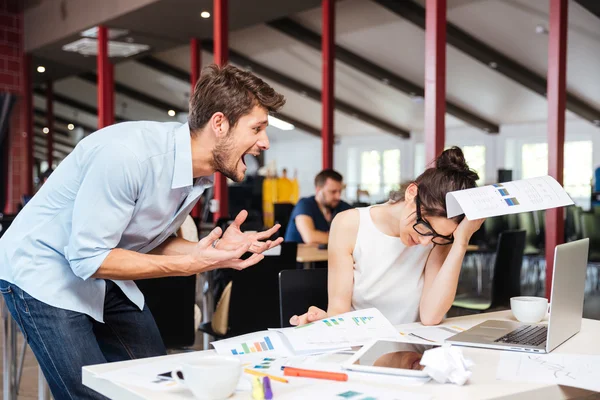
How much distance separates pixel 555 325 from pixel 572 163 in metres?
12.7

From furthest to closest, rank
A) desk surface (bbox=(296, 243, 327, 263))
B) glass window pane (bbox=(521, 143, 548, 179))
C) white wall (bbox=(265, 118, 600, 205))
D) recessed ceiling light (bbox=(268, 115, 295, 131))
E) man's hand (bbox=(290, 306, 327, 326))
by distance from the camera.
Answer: recessed ceiling light (bbox=(268, 115, 295, 131)) < glass window pane (bbox=(521, 143, 548, 179)) < white wall (bbox=(265, 118, 600, 205)) < desk surface (bbox=(296, 243, 327, 263)) < man's hand (bbox=(290, 306, 327, 326))

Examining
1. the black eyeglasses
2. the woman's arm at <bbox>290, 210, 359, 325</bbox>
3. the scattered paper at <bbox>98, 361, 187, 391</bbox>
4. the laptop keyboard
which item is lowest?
the laptop keyboard

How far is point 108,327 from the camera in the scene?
80.5 inches

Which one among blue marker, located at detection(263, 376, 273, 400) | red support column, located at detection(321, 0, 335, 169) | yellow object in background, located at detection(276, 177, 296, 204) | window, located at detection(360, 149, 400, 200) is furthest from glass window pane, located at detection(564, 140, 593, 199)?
blue marker, located at detection(263, 376, 273, 400)

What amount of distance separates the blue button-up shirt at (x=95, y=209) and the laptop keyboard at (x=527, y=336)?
935mm

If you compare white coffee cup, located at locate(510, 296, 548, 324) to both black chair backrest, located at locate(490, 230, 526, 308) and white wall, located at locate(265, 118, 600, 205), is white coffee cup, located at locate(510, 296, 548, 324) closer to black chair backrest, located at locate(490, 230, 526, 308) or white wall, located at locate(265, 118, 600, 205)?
black chair backrest, located at locate(490, 230, 526, 308)

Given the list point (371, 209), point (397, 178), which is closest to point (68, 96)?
point (397, 178)

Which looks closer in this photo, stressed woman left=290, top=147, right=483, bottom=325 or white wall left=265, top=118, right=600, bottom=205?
stressed woman left=290, top=147, right=483, bottom=325

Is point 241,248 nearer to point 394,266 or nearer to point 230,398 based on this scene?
point 230,398

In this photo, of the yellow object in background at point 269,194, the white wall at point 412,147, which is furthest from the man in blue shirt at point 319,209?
the white wall at point 412,147

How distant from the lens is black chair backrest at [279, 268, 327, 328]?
2281 millimetres

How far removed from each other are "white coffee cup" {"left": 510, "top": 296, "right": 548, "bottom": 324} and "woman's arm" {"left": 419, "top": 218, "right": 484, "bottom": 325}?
0.20m

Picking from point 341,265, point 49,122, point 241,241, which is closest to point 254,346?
point 241,241

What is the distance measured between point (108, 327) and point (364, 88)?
38.5 feet
